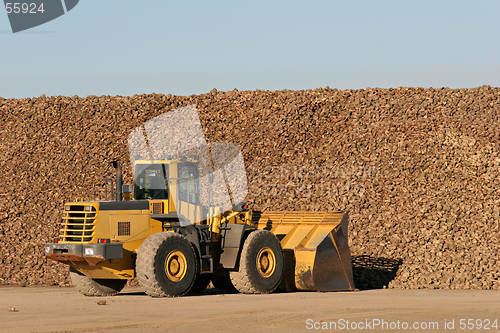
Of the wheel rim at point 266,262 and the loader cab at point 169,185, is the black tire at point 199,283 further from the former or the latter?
the loader cab at point 169,185

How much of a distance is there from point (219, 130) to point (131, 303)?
12164 mm

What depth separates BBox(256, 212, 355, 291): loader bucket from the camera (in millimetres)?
13461

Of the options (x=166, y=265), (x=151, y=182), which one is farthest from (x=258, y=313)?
(x=151, y=182)

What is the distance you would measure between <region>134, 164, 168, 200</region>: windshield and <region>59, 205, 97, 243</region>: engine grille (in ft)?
3.99

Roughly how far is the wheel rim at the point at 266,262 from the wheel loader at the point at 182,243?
22mm

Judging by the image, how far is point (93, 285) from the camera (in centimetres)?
1310

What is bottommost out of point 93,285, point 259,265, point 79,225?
point 93,285

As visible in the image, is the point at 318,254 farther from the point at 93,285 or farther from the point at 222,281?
the point at 93,285

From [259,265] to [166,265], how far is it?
235 centimetres

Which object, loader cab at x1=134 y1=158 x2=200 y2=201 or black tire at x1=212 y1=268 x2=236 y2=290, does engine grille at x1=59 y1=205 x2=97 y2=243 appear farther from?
black tire at x1=212 y1=268 x2=236 y2=290

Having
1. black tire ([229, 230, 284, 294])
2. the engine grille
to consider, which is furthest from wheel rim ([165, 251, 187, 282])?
the engine grille

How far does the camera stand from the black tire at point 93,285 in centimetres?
1302

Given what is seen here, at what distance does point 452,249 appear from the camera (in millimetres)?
16297

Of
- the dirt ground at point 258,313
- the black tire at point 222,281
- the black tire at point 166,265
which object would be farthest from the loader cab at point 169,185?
the black tire at point 222,281
